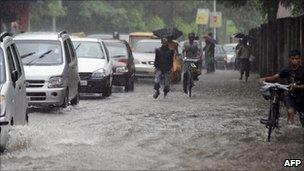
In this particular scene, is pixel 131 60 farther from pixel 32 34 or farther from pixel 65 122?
pixel 65 122

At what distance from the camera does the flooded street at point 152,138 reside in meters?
9.43

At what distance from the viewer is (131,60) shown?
2425cm

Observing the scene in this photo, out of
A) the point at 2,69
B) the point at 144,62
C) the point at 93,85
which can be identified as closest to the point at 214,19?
the point at 144,62

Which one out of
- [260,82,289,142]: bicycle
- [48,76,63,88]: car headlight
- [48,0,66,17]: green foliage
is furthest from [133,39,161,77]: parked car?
[48,0,66,17]: green foliage

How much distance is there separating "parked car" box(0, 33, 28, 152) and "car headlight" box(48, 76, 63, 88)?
3.55 m

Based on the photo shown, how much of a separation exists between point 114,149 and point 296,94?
3199mm

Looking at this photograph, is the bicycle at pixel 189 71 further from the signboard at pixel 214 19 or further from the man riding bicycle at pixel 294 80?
the signboard at pixel 214 19

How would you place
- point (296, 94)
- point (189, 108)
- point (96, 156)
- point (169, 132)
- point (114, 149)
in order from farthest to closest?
point (189, 108)
point (169, 132)
point (296, 94)
point (114, 149)
point (96, 156)

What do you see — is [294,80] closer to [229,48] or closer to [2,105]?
[2,105]

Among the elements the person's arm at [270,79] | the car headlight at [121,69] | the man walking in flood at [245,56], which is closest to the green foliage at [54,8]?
the man walking in flood at [245,56]

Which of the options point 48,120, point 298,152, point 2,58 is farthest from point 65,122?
point 298,152

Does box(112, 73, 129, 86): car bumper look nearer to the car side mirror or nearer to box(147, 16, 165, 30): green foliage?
the car side mirror

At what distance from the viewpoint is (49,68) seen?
1576 cm

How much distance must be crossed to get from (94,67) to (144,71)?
7.46 meters
